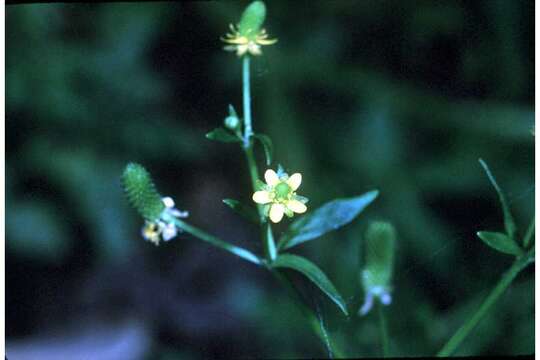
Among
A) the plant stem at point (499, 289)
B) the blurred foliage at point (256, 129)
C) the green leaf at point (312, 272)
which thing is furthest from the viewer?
the blurred foliage at point (256, 129)

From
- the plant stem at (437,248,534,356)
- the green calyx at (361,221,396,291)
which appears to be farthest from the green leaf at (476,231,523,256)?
the green calyx at (361,221,396,291)

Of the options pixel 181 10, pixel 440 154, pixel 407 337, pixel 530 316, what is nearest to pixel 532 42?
pixel 440 154

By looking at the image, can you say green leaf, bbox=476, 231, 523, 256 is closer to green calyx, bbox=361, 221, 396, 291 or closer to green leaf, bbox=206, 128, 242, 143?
green calyx, bbox=361, 221, 396, 291

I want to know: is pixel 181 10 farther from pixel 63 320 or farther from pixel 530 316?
pixel 530 316

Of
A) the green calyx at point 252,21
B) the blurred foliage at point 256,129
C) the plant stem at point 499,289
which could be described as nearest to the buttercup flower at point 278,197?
the green calyx at point 252,21

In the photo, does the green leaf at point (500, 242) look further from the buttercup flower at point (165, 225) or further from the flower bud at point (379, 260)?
the buttercup flower at point (165, 225)

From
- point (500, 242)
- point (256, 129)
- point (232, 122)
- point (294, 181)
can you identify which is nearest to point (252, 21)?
point (232, 122)
